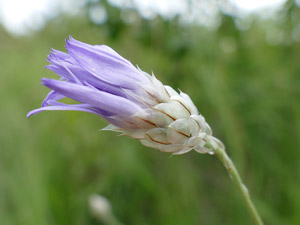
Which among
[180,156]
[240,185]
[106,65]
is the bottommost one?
[240,185]

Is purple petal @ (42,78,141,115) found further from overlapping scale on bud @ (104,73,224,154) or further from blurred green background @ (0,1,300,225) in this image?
blurred green background @ (0,1,300,225)

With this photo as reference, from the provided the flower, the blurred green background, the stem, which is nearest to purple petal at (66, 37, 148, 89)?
the flower

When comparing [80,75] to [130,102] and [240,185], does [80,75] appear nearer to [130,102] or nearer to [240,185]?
[130,102]

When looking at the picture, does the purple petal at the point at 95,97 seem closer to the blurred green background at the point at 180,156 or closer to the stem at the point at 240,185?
the stem at the point at 240,185

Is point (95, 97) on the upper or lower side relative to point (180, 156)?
lower

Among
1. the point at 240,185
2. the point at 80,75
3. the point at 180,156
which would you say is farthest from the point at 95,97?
the point at 180,156

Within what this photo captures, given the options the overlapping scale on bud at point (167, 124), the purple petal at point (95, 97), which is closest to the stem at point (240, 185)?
the overlapping scale on bud at point (167, 124)
